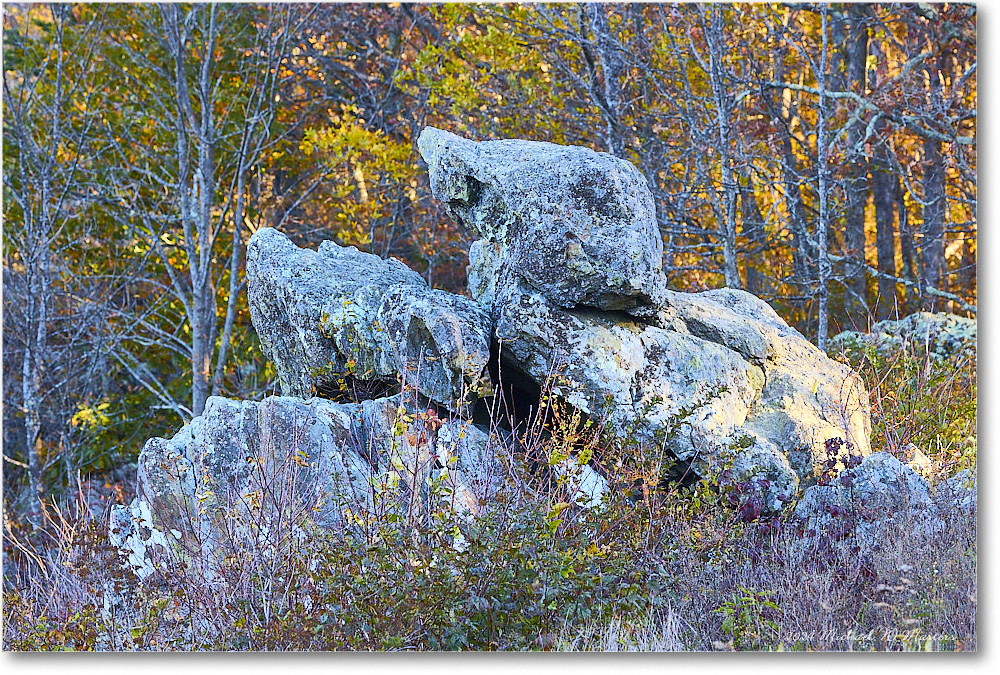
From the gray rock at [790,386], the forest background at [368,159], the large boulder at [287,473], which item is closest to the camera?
the large boulder at [287,473]

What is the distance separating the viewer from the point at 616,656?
3.49 m

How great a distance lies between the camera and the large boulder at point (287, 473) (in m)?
3.42

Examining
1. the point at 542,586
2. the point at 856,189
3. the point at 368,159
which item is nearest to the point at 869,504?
the point at 542,586

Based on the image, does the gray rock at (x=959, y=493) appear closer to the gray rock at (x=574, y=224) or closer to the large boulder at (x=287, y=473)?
the gray rock at (x=574, y=224)

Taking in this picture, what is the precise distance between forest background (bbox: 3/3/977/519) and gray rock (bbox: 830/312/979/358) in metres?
0.24

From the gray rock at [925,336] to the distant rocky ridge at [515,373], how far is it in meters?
1.43

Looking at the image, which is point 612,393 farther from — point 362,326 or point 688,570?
point 362,326

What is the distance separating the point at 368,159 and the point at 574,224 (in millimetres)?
4433

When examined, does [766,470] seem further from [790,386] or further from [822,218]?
[822,218]

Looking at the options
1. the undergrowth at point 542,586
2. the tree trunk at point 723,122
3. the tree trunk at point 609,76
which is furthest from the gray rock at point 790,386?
the tree trunk at point 609,76

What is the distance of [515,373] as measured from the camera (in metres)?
4.38

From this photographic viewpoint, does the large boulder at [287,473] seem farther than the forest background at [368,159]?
No

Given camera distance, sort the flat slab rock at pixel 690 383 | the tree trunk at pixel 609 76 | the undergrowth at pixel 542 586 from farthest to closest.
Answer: the tree trunk at pixel 609 76
the flat slab rock at pixel 690 383
the undergrowth at pixel 542 586

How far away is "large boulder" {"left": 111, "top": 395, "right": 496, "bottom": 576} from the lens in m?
3.42
